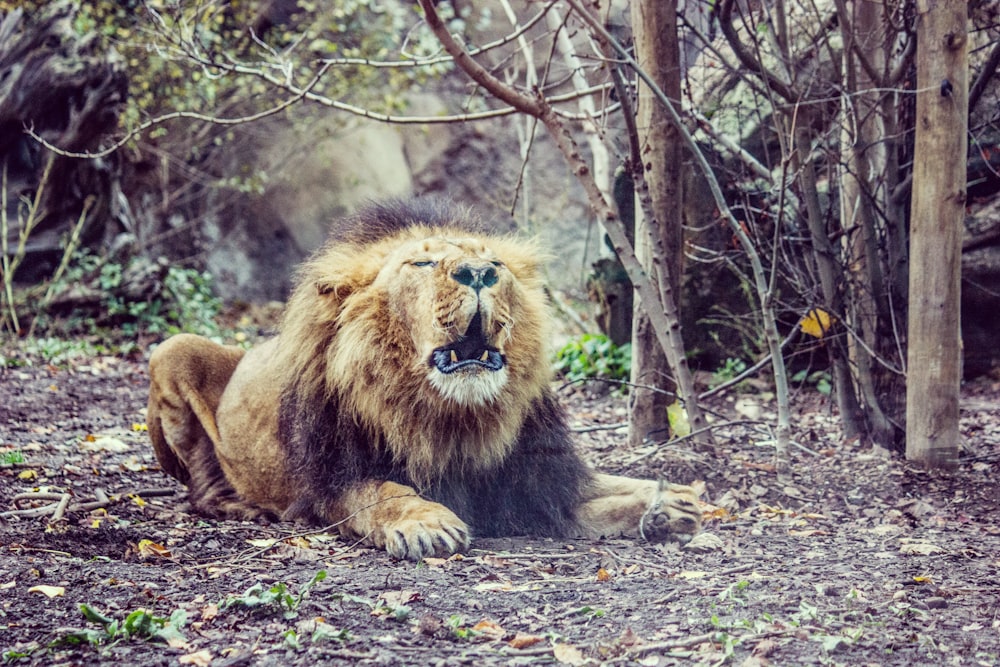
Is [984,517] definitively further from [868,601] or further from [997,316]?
[997,316]

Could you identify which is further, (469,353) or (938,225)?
(938,225)

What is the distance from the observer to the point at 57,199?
966 centimetres

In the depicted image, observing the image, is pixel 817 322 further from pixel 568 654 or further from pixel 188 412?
→ pixel 188 412

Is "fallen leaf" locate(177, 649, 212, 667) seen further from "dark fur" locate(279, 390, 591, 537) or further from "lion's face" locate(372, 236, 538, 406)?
"dark fur" locate(279, 390, 591, 537)

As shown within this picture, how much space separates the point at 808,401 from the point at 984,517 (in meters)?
2.74

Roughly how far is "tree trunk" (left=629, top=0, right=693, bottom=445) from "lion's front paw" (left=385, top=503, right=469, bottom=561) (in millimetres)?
1410

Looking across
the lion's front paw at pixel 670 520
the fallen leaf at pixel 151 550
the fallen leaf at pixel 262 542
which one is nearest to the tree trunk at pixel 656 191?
the lion's front paw at pixel 670 520

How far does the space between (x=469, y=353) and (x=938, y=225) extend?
2.10 meters

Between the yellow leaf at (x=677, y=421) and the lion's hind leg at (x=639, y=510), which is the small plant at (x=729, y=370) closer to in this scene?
the yellow leaf at (x=677, y=421)

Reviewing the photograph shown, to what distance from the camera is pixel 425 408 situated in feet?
11.7

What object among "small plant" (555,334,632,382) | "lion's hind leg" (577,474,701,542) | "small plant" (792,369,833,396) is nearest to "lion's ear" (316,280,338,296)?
"lion's hind leg" (577,474,701,542)

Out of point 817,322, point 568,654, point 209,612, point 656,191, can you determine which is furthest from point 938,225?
point 209,612

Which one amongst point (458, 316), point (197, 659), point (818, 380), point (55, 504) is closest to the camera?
point (197, 659)

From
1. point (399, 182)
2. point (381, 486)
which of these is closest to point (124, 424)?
point (381, 486)
